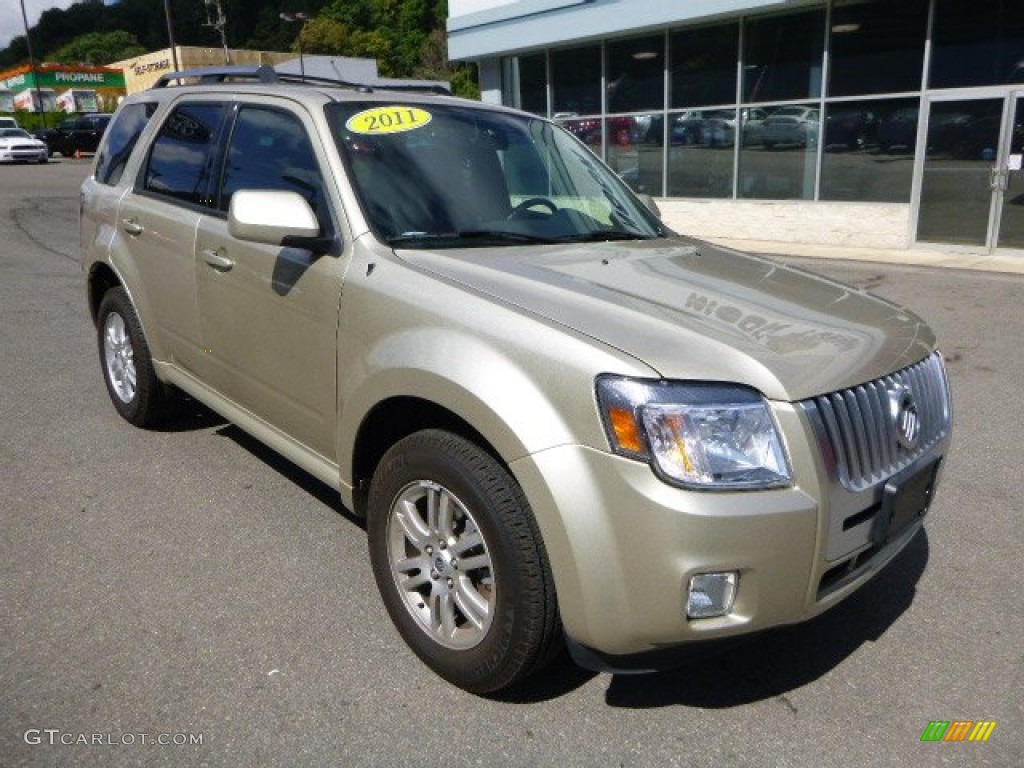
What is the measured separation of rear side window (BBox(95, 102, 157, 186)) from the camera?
4.77 metres

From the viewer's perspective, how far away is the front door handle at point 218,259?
142 inches

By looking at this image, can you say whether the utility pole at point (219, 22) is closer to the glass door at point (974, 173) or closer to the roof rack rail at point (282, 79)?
the glass door at point (974, 173)

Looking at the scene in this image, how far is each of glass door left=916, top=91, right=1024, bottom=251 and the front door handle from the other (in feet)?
38.9

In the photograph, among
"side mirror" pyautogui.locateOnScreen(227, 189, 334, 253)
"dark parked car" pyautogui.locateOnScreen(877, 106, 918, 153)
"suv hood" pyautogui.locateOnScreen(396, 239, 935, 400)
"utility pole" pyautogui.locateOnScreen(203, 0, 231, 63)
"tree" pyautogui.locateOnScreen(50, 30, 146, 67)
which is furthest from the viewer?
"tree" pyautogui.locateOnScreen(50, 30, 146, 67)

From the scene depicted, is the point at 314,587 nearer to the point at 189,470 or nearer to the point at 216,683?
the point at 216,683

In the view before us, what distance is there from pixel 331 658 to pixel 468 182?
1844mm

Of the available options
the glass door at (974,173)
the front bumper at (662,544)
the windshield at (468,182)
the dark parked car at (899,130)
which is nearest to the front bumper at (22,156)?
the dark parked car at (899,130)

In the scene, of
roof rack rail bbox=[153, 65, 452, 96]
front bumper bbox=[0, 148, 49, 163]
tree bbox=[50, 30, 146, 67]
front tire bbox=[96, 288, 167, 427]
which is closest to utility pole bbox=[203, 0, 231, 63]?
tree bbox=[50, 30, 146, 67]

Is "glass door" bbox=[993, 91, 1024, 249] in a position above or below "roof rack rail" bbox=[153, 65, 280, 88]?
below

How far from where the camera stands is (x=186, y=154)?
4.19m

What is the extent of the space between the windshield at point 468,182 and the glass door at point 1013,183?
10.3 metres

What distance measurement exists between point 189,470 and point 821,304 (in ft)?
10.5

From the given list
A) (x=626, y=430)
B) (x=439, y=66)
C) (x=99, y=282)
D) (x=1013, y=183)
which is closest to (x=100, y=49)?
(x=439, y=66)

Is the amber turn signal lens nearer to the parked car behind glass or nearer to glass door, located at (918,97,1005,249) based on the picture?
glass door, located at (918,97,1005,249)
